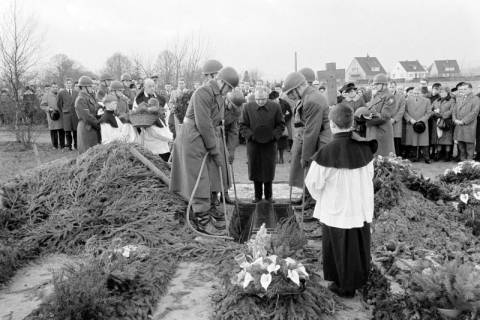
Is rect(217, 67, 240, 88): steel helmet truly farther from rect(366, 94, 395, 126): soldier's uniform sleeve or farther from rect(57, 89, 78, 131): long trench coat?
rect(57, 89, 78, 131): long trench coat

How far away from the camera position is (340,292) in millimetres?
4059

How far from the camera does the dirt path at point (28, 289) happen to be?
3.90 meters

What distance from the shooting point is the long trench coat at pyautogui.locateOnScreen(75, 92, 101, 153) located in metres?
8.77

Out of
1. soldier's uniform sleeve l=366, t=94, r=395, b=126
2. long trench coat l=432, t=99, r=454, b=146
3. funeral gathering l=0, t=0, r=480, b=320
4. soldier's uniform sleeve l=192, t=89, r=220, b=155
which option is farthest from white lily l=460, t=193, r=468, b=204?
long trench coat l=432, t=99, r=454, b=146

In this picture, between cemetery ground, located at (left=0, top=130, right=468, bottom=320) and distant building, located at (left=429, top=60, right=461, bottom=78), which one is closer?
cemetery ground, located at (left=0, top=130, right=468, bottom=320)

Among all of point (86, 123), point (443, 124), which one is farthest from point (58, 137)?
point (443, 124)

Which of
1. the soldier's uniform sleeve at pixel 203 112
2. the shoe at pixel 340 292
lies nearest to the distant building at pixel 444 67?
the soldier's uniform sleeve at pixel 203 112

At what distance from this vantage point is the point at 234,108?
7.44m

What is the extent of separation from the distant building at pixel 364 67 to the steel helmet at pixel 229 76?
5898 centimetres

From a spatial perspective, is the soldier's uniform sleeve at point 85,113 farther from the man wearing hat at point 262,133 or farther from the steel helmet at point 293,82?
the steel helmet at point 293,82

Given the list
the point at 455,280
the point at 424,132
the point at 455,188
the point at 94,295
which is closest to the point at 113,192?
the point at 94,295

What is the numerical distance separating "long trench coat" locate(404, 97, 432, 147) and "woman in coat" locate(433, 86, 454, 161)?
0.28 m

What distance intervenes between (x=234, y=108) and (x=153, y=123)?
155cm

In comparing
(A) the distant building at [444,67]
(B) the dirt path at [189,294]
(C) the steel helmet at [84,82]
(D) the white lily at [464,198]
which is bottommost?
(B) the dirt path at [189,294]
